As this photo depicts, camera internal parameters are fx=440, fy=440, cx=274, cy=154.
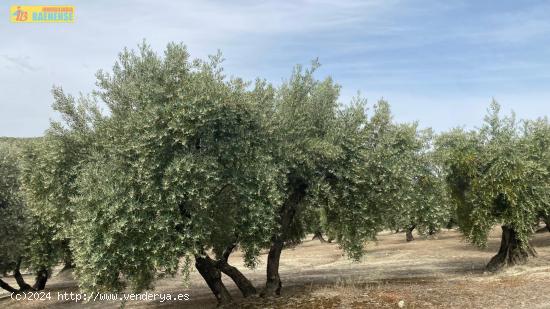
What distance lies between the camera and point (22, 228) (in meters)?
31.7

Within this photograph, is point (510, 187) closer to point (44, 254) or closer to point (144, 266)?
point (144, 266)

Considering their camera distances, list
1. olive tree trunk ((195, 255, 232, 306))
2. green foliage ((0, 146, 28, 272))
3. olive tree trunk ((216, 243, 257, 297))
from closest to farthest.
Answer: olive tree trunk ((216, 243, 257, 297))
olive tree trunk ((195, 255, 232, 306))
green foliage ((0, 146, 28, 272))

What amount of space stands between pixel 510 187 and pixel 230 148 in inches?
823

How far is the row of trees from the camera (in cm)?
1969

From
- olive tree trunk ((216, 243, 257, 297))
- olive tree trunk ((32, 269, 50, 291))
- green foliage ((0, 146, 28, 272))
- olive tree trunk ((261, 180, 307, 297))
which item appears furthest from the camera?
olive tree trunk ((32, 269, 50, 291))

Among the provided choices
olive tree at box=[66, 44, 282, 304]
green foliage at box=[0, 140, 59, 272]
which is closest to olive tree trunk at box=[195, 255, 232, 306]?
olive tree at box=[66, 44, 282, 304]

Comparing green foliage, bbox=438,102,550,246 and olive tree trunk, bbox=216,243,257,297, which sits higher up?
green foliage, bbox=438,102,550,246

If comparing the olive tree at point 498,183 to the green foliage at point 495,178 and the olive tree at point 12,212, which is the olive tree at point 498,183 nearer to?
the green foliage at point 495,178

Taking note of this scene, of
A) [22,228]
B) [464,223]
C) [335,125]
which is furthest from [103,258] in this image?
[464,223]

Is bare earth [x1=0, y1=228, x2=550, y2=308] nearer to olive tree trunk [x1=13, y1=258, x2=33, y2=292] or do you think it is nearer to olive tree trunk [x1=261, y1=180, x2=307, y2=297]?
olive tree trunk [x1=261, y1=180, x2=307, y2=297]

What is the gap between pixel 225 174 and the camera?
21.6 metres

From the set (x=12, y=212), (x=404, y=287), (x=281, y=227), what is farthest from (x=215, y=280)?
(x=12, y=212)

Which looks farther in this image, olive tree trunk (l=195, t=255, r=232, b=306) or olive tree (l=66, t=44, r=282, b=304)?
olive tree trunk (l=195, t=255, r=232, b=306)

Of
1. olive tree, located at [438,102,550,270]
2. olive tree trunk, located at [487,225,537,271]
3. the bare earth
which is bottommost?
the bare earth
